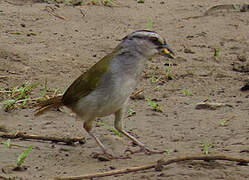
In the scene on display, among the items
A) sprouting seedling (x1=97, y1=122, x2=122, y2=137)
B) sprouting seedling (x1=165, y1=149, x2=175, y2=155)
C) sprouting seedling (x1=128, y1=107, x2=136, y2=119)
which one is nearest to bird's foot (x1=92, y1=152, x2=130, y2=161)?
sprouting seedling (x1=165, y1=149, x2=175, y2=155)

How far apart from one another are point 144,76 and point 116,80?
2572 mm

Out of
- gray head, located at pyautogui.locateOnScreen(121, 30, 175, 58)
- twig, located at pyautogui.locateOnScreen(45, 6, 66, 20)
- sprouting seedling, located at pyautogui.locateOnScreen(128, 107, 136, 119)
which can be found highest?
gray head, located at pyautogui.locateOnScreen(121, 30, 175, 58)

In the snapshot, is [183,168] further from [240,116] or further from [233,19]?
[233,19]

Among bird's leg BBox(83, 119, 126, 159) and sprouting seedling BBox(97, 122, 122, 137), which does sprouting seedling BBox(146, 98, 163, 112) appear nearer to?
sprouting seedling BBox(97, 122, 122, 137)

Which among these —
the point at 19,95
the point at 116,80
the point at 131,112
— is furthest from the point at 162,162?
the point at 19,95

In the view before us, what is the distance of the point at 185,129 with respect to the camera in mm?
5035

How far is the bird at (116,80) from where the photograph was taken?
4.20 meters

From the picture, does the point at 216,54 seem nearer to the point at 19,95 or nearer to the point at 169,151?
the point at 19,95

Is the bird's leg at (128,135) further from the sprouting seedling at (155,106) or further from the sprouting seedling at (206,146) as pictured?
the sprouting seedling at (155,106)

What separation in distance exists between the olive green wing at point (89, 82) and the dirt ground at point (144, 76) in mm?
467

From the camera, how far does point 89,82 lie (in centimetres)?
436

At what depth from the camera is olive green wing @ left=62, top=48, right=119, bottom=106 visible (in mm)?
4297

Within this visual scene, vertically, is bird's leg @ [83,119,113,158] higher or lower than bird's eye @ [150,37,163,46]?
lower

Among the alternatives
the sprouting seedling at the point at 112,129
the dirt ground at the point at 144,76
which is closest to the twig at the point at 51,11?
the dirt ground at the point at 144,76
